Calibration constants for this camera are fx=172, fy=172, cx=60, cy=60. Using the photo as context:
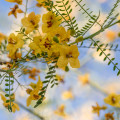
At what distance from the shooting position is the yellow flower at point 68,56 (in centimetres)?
58

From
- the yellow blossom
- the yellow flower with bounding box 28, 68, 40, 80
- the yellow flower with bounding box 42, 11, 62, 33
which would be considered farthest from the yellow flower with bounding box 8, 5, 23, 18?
the yellow blossom

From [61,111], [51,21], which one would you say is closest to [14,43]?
[51,21]

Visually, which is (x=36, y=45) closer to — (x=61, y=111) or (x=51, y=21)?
(x=51, y=21)

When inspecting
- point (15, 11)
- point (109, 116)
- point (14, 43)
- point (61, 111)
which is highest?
point (15, 11)

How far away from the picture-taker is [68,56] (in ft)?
1.95

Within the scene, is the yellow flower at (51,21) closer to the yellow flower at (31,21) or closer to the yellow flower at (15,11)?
the yellow flower at (31,21)

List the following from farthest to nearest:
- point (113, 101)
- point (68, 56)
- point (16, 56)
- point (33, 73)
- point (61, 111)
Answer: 1. point (61, 111)
2. point (113, 101)
3. point (33, 73)
4. point (16, 56)
5. point (68, 56)

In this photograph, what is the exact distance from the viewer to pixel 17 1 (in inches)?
33.6

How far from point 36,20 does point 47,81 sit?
0.93ft

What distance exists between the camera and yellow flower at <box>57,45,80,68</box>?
579mm

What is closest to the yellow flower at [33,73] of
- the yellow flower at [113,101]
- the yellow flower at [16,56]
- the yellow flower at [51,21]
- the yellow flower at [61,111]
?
the yellow flower at [16,56]

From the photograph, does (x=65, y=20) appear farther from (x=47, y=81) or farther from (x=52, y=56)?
(x=47, y=81)

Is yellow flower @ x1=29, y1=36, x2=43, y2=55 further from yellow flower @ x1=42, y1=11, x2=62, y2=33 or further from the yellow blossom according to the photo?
the yellow blossom

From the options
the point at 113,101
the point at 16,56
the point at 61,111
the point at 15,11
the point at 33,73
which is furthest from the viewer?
the point at 61,111
